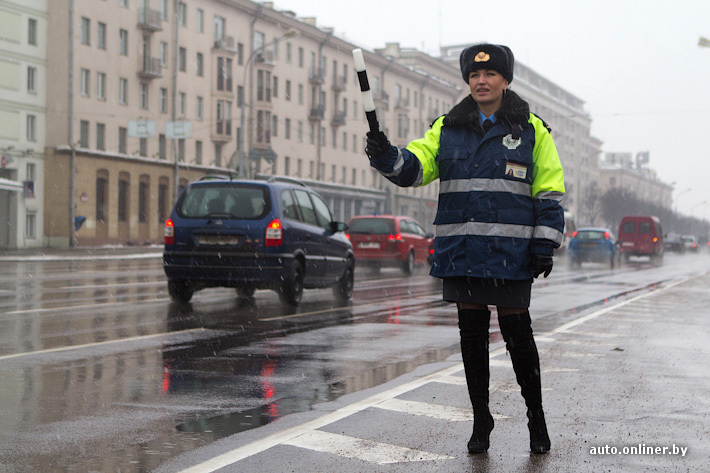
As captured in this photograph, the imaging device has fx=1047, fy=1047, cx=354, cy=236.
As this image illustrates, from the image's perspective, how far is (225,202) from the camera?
44.8 ft

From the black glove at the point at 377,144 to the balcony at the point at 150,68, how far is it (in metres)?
50.4

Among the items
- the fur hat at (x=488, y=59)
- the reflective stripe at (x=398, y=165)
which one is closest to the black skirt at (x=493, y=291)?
the reflective stripe at (x=398, y=165)

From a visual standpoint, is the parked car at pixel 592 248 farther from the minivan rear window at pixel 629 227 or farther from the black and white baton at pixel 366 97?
the black and white baton at pixel 366 97

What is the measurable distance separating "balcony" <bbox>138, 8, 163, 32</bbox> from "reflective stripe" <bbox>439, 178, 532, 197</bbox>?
167ft

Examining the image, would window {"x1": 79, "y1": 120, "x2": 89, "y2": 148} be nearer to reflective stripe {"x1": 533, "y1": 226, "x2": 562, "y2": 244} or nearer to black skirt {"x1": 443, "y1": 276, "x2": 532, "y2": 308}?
black skirt {"x1": 443, "y1": 276, "x2": 532, "y2": 308}

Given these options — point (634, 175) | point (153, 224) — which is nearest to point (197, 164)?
point (153, 224)

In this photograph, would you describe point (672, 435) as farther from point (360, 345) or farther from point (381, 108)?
point (381, 108)

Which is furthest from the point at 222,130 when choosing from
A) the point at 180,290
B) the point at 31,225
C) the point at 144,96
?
the point at 180,290

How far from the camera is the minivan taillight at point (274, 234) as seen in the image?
13.4m

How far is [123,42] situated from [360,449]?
50.4 metres

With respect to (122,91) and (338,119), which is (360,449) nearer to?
(122,91)

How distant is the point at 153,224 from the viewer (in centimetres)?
5556

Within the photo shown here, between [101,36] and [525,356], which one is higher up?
[101,36]

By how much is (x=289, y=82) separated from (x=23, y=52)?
80.0ft
